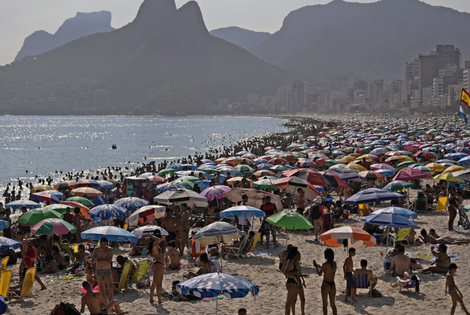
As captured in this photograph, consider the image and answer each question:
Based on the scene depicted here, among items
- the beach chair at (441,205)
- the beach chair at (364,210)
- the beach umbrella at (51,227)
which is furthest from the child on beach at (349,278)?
the beach chair at (441,205)

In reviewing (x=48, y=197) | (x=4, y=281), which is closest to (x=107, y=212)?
(x=4, y=281)

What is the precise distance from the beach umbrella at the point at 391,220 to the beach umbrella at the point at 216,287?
5.15 m

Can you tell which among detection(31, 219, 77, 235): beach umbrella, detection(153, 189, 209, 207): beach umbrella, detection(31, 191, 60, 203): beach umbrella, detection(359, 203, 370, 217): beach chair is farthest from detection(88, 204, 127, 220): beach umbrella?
detection(359, 203, 370, 217): beach chair

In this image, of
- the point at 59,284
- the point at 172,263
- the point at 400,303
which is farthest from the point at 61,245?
the point at 400,303

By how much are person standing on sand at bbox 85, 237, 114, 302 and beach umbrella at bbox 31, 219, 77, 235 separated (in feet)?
10.9

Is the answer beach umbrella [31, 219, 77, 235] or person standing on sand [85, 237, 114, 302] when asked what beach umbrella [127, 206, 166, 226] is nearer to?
beach umbrella [31, 219, 77, 235]

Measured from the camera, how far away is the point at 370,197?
14.6 meters

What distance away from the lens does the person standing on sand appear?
30.9ft

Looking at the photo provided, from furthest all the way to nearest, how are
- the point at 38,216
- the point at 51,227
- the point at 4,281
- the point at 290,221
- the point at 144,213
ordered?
the point at 144,213, the point at 38,216, the point at 51,227, the point at 290,221, the point at 4,281

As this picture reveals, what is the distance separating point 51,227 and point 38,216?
1.18m

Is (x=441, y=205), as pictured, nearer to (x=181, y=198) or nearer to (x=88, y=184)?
(x=181, y=198)

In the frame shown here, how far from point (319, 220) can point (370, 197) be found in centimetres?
172

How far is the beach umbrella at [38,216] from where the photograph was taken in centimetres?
1327

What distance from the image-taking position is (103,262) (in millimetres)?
9477
